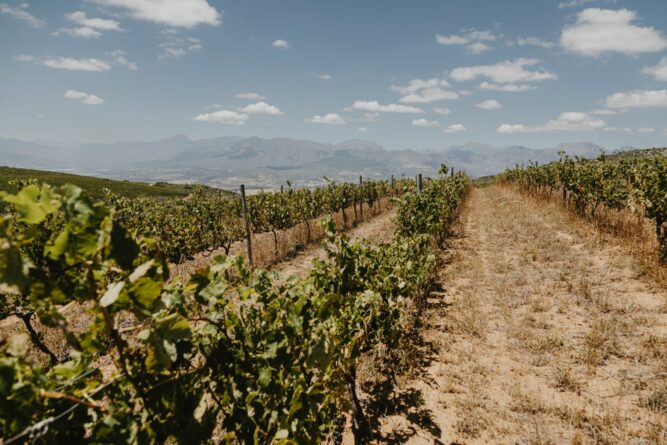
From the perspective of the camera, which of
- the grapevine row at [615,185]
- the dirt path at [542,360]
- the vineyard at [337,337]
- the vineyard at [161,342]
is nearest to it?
the vineyard at [161,342]

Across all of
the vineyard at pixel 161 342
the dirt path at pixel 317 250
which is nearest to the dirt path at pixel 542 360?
the vineyard at pixel 161 342

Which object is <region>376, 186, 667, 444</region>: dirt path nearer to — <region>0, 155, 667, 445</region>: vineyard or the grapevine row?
<region>0, 155, 667, 445</region>: vineyard

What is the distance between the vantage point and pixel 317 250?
45.1 ft

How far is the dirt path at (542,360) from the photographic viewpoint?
4.01m

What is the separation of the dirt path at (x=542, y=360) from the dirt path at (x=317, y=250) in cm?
314

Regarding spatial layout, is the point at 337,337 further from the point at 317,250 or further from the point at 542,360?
the point at 317,250

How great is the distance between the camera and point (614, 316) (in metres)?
6.21

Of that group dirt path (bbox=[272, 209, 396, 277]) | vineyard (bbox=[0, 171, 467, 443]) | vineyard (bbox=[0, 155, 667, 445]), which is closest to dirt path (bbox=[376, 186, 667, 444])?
vineyard (bbox=[0, 155, 667, 445])

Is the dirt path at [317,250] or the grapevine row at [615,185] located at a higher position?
the grapevine row at [615,185]

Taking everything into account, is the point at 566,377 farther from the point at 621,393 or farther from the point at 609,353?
the point at 609,353

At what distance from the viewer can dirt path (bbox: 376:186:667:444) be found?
13.2 feet

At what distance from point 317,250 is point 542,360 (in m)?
9.32

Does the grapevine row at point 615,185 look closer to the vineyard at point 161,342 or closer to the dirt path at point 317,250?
the dirt path at point 317,250

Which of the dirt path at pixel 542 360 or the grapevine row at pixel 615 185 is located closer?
the dirt path at pixel 542 360
